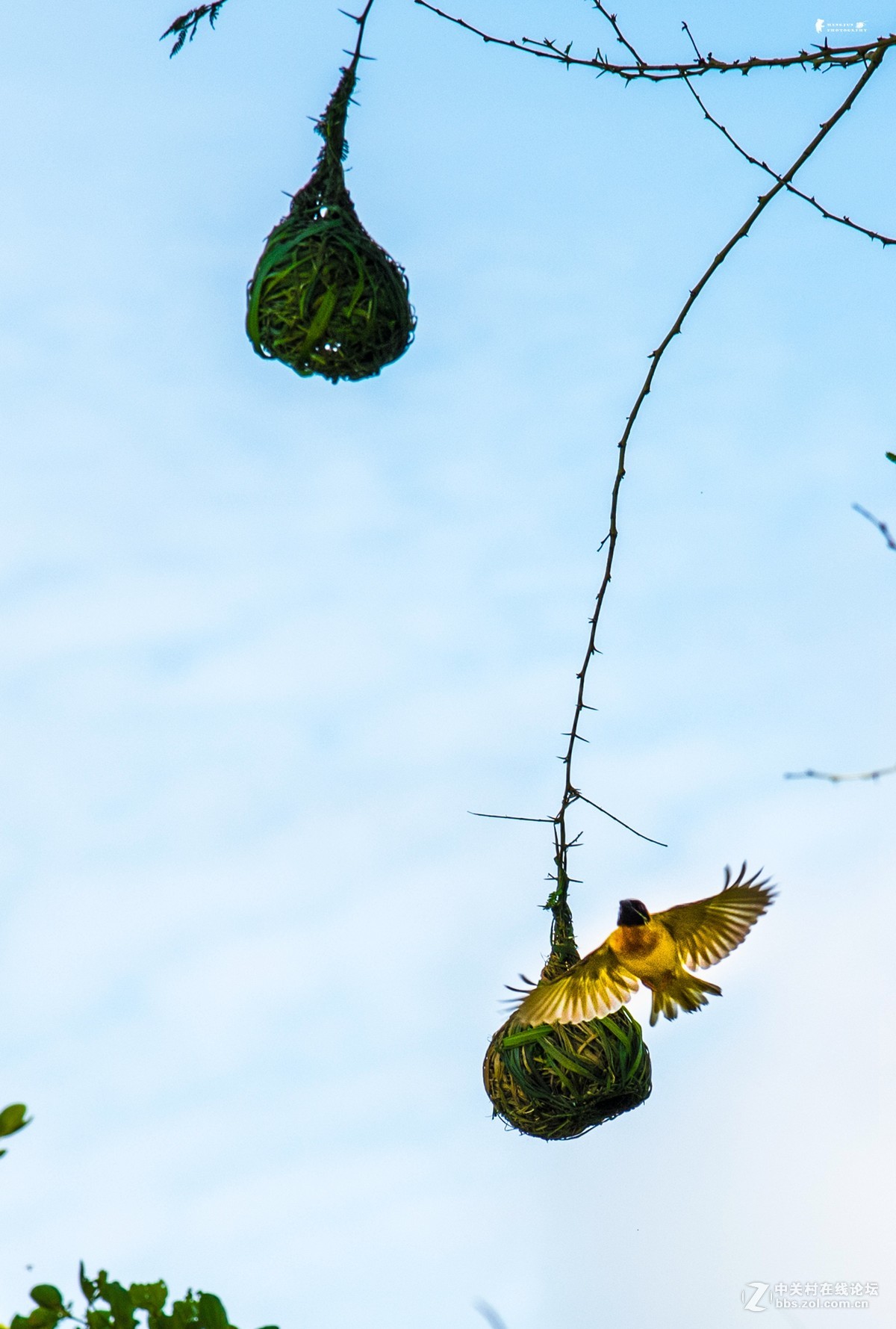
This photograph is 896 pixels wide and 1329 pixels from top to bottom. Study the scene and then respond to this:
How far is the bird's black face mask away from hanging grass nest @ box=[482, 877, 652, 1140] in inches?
3.2

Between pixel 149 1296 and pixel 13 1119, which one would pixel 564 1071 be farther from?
pixel 13 1119

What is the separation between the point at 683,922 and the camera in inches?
80.9

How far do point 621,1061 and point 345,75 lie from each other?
4.49 ft

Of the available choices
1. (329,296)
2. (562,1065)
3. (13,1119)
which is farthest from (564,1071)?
(329,296)

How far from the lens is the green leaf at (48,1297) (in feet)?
4.39

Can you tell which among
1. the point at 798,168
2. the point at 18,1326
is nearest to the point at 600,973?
the point at 18,1326

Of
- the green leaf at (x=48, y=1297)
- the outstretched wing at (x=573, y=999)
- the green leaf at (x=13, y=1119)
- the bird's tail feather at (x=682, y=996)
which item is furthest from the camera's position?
the bird's tail feather at (x=682, y=996)

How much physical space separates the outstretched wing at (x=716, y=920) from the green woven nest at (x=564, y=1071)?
0.14 meters

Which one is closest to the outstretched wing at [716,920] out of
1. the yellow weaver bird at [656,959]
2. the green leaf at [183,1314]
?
the yellow weaver bird at [656,959]

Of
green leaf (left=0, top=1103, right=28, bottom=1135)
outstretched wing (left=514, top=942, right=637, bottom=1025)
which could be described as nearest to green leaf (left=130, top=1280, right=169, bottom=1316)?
green leaf (left=0, top=1103, right=28, bottom=1135)

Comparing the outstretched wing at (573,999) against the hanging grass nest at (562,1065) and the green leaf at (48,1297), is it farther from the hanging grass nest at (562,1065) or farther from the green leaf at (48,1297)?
the green leaf at (48,1297)

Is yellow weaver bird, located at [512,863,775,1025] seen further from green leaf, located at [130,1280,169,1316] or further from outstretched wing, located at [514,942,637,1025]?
green leaf, located at [130,1280,169,1316]

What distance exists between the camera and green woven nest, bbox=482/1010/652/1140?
76.0 inches

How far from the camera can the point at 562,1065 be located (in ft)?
6.31
